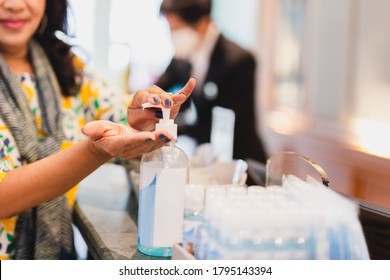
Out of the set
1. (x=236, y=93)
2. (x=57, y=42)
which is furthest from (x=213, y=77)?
(x=57, y=42)

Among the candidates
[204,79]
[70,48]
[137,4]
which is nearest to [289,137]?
[204,79]

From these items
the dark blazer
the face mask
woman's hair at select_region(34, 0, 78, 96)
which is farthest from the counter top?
the face mask

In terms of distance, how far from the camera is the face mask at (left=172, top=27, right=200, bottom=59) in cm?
312

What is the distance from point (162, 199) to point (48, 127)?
55cm

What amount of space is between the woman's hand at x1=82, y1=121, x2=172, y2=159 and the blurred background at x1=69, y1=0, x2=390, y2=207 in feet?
2.37

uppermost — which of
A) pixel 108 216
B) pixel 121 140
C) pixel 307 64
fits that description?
pixel 121 140

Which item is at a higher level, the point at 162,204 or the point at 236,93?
the point at 162,204

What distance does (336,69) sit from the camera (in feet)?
12.1

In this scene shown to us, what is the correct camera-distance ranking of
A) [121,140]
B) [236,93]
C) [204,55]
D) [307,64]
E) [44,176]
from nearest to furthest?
[121,140]
[44,176]
[236,93]
[204,55]
[307,64]

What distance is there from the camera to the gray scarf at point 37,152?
1.25 m

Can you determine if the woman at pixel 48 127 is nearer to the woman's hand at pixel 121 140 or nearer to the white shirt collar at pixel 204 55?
the woman's hand at pixel 121 140

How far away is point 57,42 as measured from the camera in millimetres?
1533

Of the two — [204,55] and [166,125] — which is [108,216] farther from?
[204,55]
